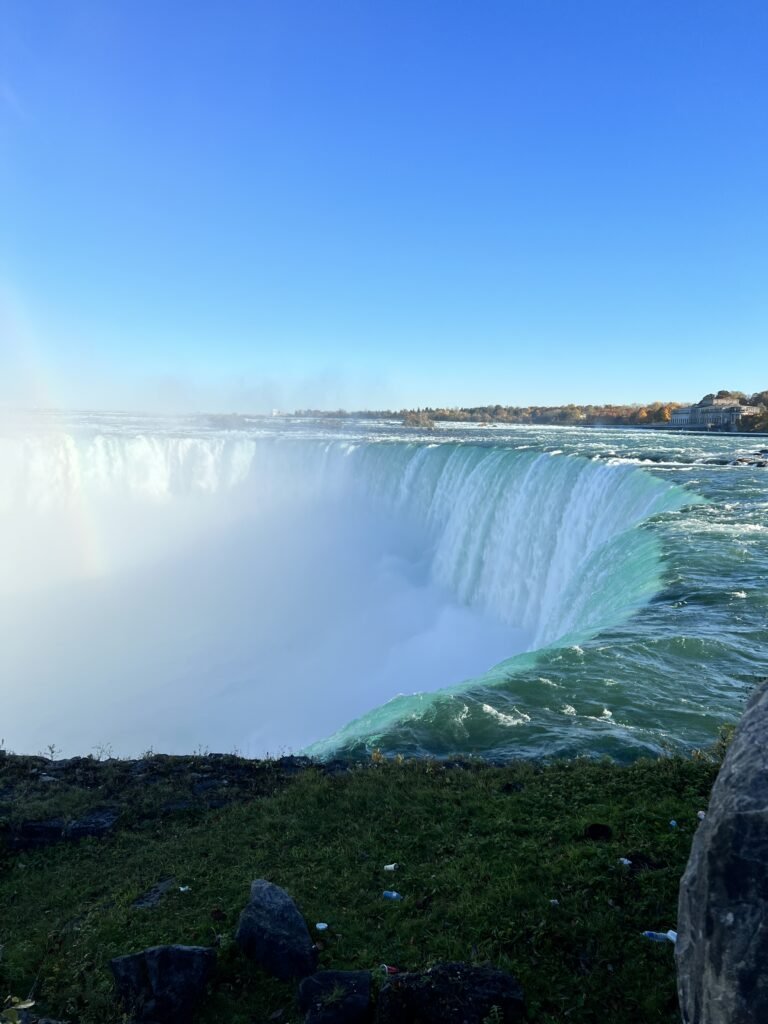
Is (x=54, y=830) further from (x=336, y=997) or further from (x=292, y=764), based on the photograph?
(x=336, y=997)

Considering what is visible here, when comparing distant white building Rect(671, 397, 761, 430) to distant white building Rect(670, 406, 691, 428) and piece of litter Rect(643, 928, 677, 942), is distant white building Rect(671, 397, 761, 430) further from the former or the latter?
piece of litter Rect(643, 928, 677, 942)

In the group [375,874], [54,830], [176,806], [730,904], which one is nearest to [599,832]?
[375,874]

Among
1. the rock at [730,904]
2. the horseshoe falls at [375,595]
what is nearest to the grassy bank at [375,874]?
the rock at [730,904]

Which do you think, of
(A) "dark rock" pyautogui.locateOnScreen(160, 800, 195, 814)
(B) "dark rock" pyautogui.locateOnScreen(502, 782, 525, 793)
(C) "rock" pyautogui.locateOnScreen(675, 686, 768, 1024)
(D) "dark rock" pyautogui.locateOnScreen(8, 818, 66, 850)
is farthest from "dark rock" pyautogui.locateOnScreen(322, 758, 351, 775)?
(C) "rock" pyautogui.locateOnScreen(675, 686, 768, 1024)

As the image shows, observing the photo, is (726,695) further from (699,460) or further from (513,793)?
(699,460)

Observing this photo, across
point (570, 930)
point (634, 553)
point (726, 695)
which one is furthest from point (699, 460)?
point (570, 930)

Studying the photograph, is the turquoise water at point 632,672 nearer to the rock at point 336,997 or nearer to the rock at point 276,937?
the rock at point 276,937
